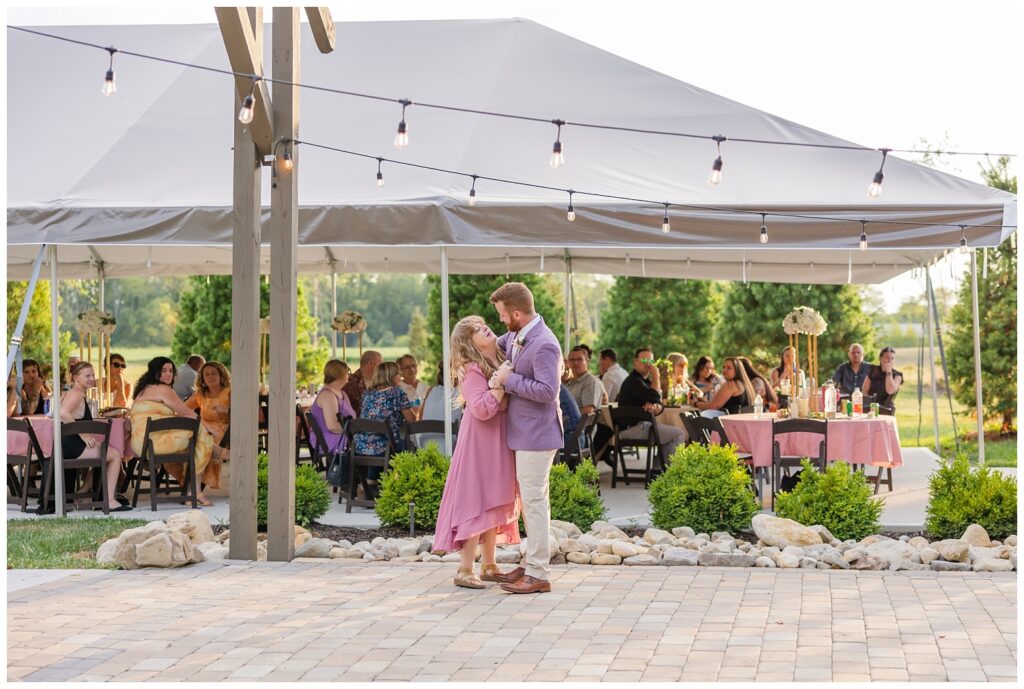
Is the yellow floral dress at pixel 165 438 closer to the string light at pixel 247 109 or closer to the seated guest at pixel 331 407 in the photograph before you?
the seated guest at pixel 331 407

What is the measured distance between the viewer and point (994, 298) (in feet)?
61.8

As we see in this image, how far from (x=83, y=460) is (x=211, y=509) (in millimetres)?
1083

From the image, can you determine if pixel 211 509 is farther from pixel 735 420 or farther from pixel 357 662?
pixel 357 662

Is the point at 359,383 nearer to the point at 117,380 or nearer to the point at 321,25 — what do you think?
the point at 117,380

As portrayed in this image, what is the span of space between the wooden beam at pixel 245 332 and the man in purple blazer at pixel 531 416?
187 centimetres

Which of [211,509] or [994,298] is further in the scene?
[994,298]

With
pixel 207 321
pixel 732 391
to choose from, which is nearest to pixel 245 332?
pixel 732 391

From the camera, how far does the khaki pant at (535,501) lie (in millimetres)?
6500

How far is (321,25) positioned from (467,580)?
4129 millimetres

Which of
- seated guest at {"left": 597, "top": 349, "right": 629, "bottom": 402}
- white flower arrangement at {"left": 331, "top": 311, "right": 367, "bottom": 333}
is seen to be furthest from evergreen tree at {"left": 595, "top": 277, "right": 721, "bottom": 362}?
seated guest at {"left": 597, "top": 349, "right": 629, "bottom": 402}

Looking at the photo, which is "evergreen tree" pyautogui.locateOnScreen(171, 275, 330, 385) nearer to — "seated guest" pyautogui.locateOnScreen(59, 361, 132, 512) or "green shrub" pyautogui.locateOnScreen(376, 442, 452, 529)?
"seated guest" pyautogui.locateOnScreen(59, 361, 132, 512)

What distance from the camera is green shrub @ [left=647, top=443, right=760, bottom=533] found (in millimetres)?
8336

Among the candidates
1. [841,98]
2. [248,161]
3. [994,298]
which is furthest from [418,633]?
[841,98]

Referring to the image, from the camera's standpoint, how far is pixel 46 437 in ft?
33.4
